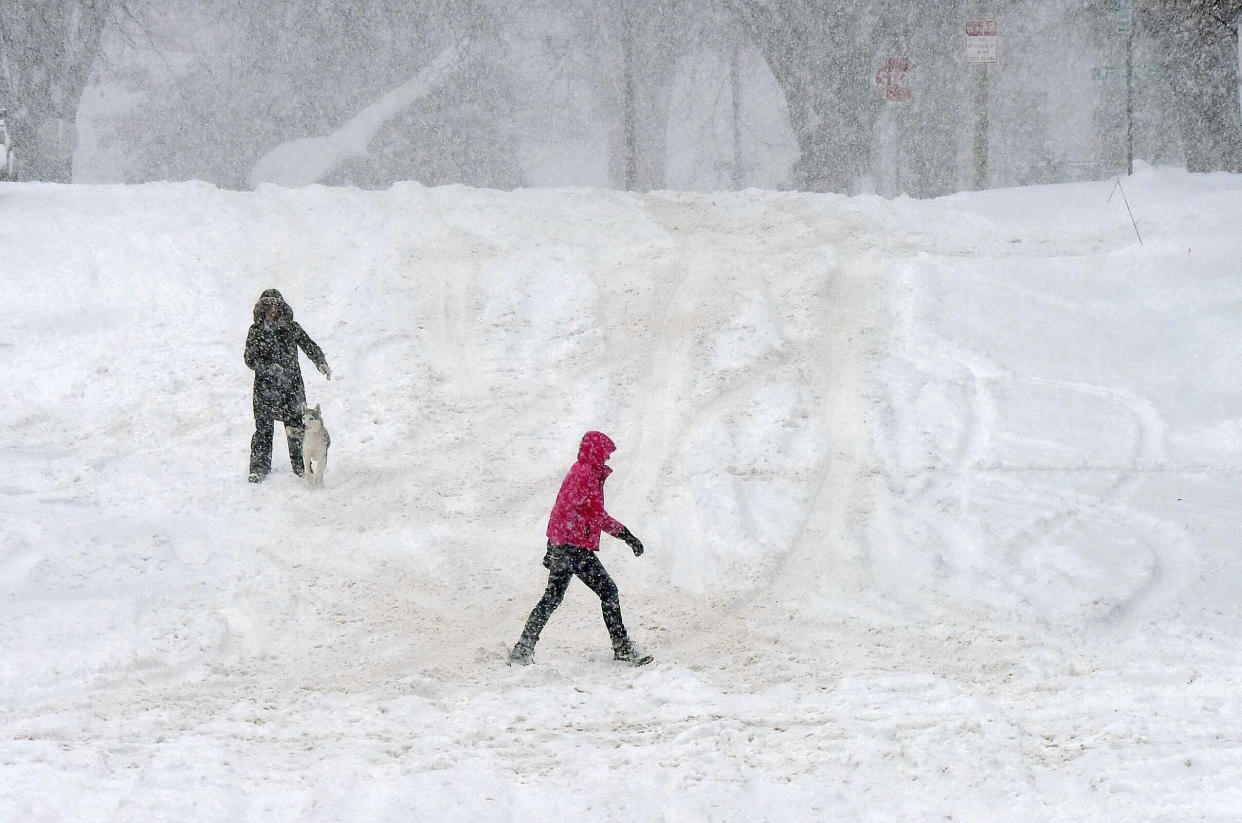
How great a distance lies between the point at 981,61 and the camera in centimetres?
1655

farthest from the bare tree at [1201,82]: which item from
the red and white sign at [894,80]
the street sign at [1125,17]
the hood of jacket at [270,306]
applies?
the hood of jacket at [270,306]

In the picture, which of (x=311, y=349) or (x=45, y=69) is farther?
(x=45, y=69)

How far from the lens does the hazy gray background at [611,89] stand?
71.3ft

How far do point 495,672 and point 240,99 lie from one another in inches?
1090

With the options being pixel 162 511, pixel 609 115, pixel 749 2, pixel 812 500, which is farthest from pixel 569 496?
pixel 609 115

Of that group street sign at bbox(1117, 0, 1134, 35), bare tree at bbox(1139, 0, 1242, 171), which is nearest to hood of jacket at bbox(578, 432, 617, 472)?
bare tree at bbox(1139, 0, 1242, 171)

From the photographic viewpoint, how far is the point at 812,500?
9.36m

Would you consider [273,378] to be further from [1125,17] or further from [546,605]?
[1125,17]

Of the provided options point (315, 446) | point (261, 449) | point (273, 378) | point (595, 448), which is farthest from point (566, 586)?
point (273, 378)

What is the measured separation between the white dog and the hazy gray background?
10829mm

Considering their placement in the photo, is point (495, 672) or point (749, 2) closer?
point (495, 672)

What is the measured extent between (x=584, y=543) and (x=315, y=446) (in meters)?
3.79

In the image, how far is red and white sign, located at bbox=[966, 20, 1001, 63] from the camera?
16.3 m

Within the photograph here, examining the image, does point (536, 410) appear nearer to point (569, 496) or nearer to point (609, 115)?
point (569, 496)
